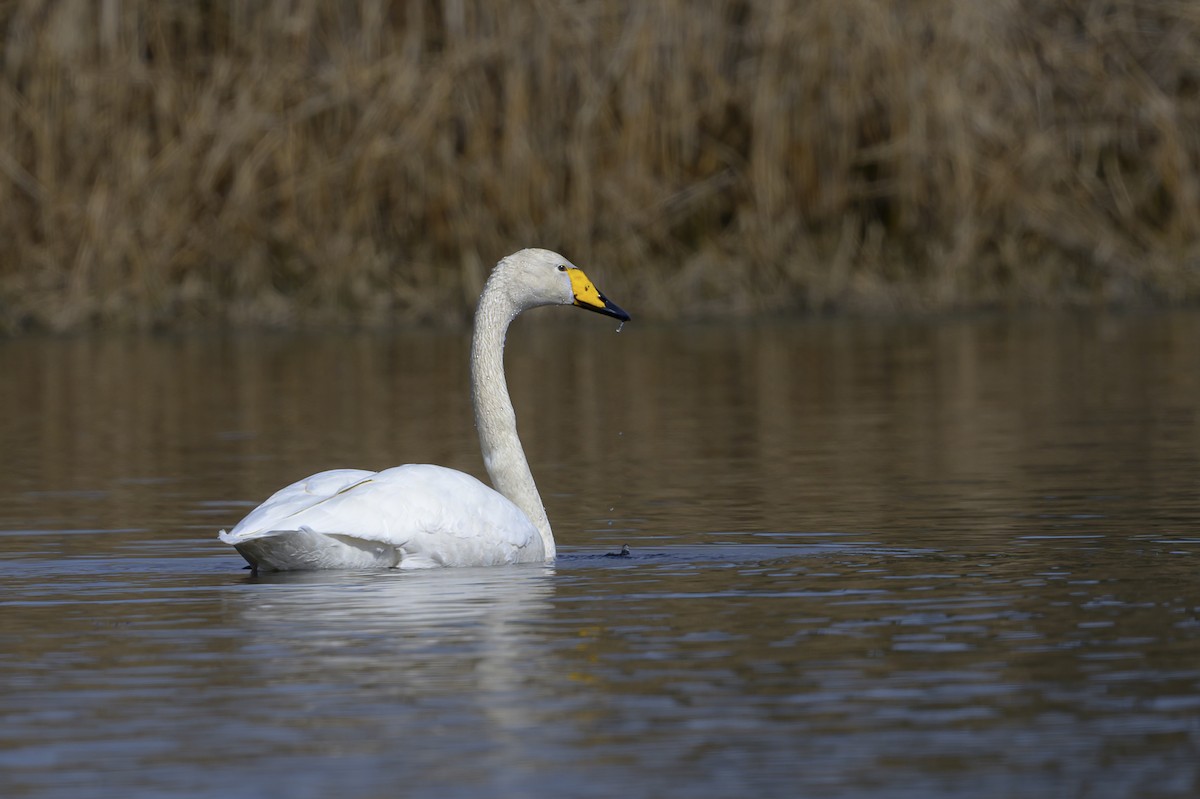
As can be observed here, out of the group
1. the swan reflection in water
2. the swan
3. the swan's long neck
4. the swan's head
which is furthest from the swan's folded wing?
the swan's head

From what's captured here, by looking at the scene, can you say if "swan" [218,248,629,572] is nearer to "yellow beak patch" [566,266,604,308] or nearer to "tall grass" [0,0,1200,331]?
"yellow beak patch" [566,266,604,308]

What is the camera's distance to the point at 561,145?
2075cm

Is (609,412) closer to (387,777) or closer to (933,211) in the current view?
(933,211)

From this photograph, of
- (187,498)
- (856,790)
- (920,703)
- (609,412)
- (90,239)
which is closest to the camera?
(856,790)

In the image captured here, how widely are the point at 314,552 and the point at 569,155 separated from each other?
13.1m

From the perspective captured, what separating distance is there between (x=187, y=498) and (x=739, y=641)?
472 cm

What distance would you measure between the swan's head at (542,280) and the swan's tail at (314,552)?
1717 millimetres

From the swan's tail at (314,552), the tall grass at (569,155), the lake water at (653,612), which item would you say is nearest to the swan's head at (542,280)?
the lake water at (653,612)

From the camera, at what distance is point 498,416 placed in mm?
8984

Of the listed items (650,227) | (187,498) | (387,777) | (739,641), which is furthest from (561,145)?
(387,777)

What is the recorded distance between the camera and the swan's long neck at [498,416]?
8.66m

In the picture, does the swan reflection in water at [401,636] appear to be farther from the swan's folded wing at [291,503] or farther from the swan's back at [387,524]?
the swan's folded wing at [291,503]

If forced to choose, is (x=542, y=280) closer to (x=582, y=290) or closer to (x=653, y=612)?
(x=582, y=290)

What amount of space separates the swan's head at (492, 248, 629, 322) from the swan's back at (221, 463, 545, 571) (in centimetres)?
136
